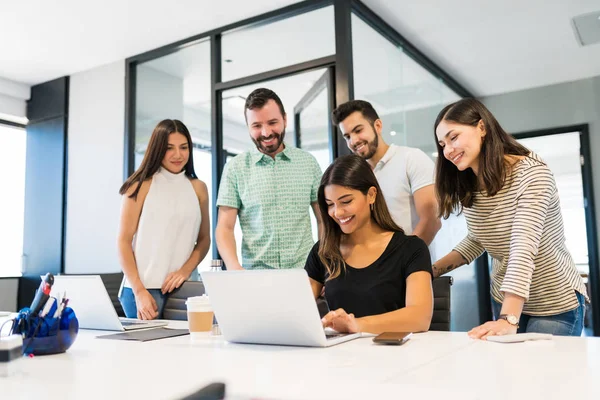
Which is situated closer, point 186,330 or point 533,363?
point 533,363

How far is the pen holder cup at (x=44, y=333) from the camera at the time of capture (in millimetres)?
1162

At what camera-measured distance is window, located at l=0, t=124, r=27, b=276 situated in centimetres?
491

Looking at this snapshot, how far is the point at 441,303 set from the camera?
169 cm

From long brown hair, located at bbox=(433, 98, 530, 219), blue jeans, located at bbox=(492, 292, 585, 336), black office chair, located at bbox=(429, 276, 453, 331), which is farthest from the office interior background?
blue jeans, located at bbox=(492, 292, 585, 336)

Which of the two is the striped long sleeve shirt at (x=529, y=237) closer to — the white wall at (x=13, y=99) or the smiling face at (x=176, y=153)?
the smiling face at (x=176, y=153)

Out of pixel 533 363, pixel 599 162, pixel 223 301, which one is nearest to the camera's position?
pixel 533 363

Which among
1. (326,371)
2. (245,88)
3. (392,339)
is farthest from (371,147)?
(245,88)

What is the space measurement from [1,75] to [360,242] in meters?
4.26

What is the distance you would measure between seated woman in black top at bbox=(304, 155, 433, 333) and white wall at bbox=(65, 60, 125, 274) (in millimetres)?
2995

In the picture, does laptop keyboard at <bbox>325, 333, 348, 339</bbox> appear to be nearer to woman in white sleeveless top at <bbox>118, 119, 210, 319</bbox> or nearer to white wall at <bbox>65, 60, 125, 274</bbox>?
woman in white sleeveless top at <bbox>118, 119, 210, 319</bbox>

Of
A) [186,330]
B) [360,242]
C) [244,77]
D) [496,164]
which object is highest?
[244,77]

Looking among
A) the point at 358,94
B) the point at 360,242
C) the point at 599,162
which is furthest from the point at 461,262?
the point at 599,162

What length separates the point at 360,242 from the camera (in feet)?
5.70

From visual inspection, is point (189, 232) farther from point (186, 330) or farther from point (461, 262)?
point (461, 262)
